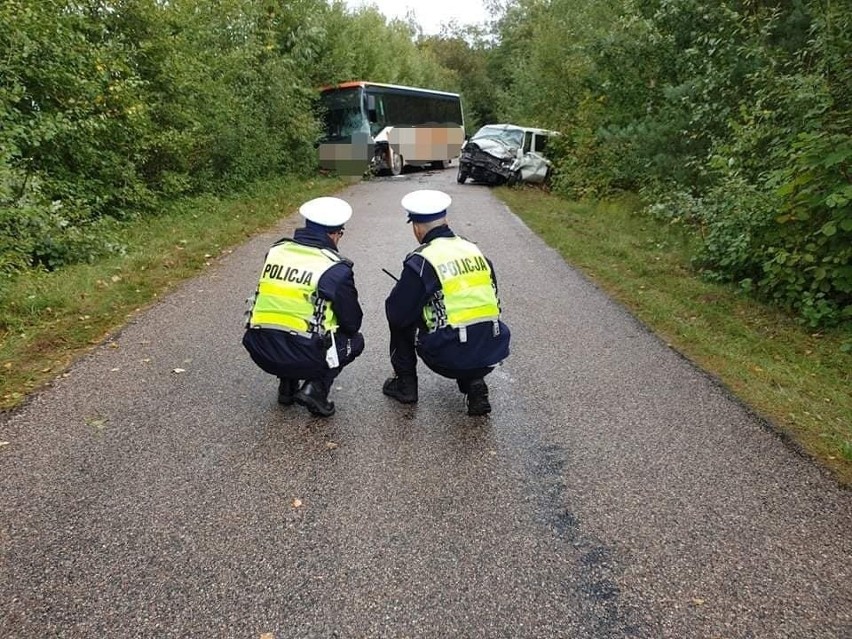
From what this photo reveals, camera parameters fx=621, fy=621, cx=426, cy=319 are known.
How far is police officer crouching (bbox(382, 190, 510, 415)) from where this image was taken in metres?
3.86

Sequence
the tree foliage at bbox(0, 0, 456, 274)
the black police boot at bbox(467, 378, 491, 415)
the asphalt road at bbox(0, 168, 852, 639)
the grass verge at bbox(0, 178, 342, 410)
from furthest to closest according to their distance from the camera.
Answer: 1. the tree foliage at bbox(0, 0, 456, 274)
2. the grass verge at bbox(0, 178, 342, 410)
3. the black police boot at bbox(467, 378, 491, 415)
4. the asphalt road at bbox(0, 168, 852, 639)

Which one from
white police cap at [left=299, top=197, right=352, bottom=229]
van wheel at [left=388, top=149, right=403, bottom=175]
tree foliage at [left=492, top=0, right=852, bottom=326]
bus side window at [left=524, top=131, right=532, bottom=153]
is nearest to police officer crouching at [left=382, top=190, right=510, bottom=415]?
white police cap at [left=299, top=197, right=352, bottom=229]

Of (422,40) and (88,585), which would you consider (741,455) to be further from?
(422,40)

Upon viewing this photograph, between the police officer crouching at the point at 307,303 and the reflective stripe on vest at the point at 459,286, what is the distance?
0.53 m

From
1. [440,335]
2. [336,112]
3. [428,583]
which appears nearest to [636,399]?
[440,335]

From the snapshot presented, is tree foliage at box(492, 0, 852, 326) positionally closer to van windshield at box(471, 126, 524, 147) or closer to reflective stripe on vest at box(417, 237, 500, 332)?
van windshield at box(471, 126, 524, 147)

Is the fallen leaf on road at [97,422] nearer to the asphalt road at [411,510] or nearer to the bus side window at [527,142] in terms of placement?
the asphalt road at [411,510]

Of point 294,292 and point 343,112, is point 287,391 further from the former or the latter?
point 343,112

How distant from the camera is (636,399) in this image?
448cm

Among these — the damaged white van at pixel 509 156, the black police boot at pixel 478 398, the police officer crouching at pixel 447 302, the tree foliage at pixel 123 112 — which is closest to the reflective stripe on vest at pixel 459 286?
the police officer crouching at pixel 447 302

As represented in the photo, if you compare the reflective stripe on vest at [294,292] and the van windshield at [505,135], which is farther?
the van windshield at [505,135]

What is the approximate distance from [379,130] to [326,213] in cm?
2074

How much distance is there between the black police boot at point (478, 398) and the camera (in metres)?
4.13

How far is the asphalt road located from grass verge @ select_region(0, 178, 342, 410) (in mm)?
356
